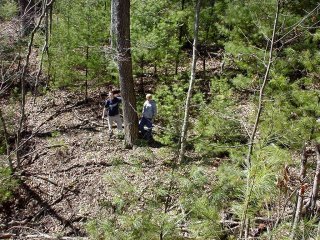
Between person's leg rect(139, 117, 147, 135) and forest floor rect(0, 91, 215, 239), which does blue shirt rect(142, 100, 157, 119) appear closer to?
person's leg rect(139, 117, 147, 135)

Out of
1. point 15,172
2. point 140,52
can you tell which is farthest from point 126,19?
point 15,172

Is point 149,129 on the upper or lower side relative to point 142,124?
lower

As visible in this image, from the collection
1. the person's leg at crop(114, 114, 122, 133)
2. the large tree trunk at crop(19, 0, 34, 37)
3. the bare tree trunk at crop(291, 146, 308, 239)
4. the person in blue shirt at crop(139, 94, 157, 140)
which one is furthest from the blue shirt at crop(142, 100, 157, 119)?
the bare tree trunk at crop(291, 146, 308, 239)

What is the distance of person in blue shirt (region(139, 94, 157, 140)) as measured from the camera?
1061 cm

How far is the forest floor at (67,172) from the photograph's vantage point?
8.80 meters

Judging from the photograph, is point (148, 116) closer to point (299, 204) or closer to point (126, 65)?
point (126, 65)

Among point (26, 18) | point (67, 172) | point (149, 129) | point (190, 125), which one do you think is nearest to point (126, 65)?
point (149, 129)

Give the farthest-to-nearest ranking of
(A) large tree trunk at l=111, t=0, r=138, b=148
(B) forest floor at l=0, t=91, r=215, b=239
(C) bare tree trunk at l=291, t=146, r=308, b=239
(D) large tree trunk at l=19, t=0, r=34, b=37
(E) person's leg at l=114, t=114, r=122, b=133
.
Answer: (D) large tree trunk at l=19, t=0, r=34, b=37, (E) person's leg at l=114, t=114, r=122, b=133, (A) large tree trunk at l=111, t=0, r=138, b=148, (B) forest floor at l=0, t=91, r=215, b=239, (C) bare tree trunk at l=291, t=146, r=308, b=239

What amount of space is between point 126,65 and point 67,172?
3110mm

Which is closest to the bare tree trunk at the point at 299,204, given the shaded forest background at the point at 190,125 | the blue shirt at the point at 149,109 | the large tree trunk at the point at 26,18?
the shaded forest background at the point at 190,125

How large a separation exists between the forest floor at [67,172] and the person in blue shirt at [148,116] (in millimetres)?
445

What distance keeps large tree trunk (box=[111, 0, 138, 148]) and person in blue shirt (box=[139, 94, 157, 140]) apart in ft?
1.02

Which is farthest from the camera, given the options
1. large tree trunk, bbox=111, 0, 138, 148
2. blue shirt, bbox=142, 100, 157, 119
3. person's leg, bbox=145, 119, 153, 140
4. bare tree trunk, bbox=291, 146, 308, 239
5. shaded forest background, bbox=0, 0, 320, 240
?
person's leg, bbox=145, 119, 153, 140

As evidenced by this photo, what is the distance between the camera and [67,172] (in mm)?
10180
